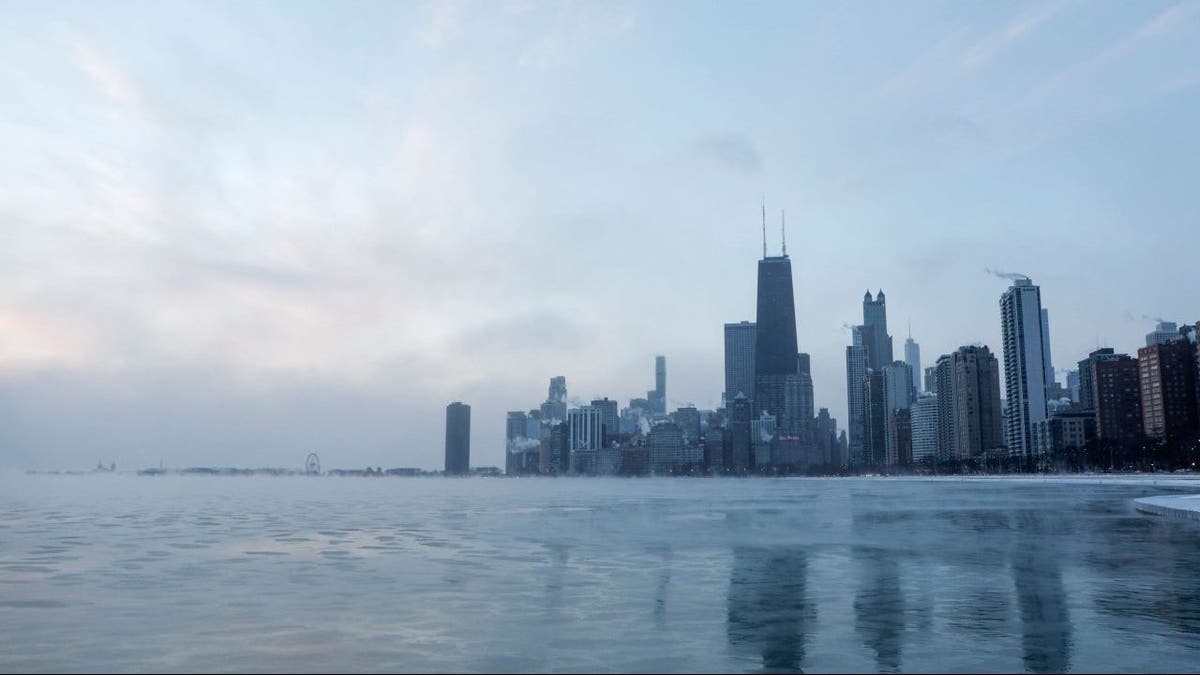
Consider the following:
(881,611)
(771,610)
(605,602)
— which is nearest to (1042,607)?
(881,611)

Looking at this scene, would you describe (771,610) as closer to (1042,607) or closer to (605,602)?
(605,602)

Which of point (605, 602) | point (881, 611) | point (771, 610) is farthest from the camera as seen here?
point (605, 602)

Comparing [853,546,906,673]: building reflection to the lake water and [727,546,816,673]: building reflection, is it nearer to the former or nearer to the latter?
the lake water

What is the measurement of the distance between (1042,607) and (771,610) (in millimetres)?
8763

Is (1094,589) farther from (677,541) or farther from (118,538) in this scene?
(118,538)

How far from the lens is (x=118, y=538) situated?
59.2 meters

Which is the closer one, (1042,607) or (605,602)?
(1042,607)

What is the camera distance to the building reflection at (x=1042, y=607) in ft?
69.3

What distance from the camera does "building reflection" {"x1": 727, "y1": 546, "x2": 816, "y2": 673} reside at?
22344 millimetres

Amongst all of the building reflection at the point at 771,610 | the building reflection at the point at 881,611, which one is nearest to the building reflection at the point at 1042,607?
the building reflection at the point at 881,611

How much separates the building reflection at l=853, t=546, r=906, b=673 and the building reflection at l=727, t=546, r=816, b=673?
167cm

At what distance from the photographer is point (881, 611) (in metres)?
28.3

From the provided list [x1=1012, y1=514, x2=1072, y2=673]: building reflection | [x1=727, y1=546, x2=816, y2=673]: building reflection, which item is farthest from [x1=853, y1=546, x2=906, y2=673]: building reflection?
[x1=1012, y1=514, x2=1072, y2=673]: building reflection

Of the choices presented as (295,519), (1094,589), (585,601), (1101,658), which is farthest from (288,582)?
(295,519)
